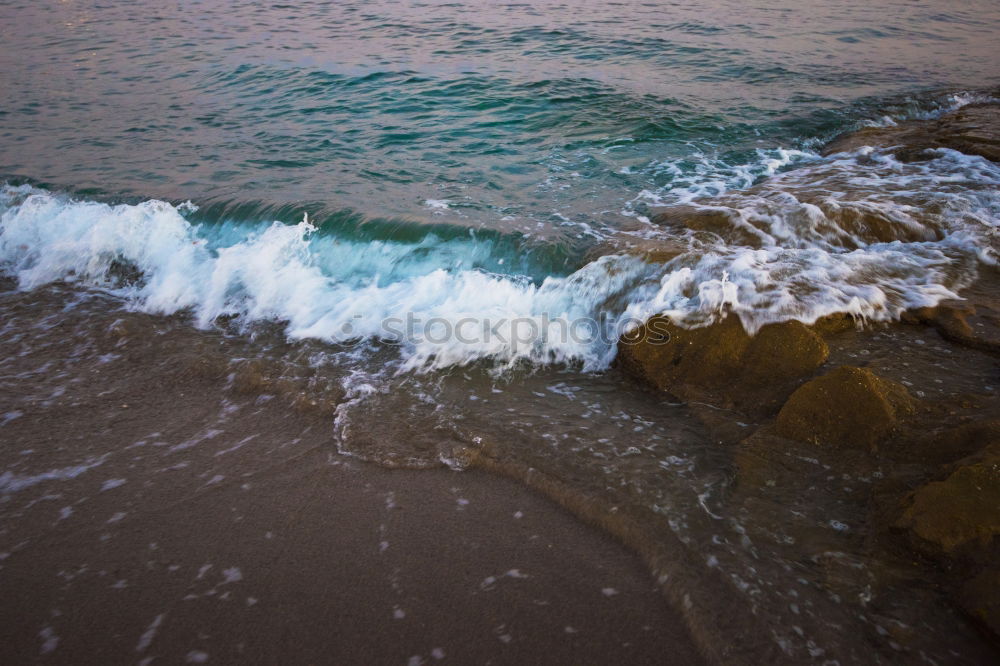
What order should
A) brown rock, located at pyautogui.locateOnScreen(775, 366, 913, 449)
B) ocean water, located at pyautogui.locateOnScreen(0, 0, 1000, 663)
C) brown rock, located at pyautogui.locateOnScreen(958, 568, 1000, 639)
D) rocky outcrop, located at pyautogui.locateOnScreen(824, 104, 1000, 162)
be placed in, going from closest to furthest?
brown rock, located at pyautogui.locateOnScreen(958, 568, 1000, 639) → brown rock, located at pyautogui.locateOnScreen(775, 366, 913, 449) → ocean water, located at pyautogui.locateOnScreen(0, 0, 1000, 663) → rocky outcrop, located at pyautogui.locateOnScreen(824, 104, 1000, 162)

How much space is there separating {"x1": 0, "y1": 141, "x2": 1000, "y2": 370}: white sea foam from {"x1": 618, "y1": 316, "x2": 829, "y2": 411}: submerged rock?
13 centimetres

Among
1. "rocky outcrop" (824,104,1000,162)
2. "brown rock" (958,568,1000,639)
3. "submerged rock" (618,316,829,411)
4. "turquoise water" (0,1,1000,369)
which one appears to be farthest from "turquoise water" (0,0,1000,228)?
"brown rock" (958,568,1000,639)

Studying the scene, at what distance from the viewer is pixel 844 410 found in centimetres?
297

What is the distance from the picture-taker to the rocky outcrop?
6.34 meters

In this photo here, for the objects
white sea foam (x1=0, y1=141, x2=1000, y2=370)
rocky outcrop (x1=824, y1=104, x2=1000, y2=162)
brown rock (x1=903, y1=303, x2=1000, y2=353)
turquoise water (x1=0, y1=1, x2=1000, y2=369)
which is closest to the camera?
brown rock (x1=903, y1=303, x2=1000, y2=353)

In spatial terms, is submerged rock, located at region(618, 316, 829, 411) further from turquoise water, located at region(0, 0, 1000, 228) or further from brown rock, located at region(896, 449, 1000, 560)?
turquoise water, located at region(0, 0, 1000, 228)

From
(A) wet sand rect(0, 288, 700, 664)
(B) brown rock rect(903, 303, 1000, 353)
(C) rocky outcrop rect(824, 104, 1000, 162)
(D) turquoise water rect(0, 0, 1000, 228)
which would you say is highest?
(D) turquoise water rect(0, 0, 1000, 228)

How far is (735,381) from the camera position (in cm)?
343

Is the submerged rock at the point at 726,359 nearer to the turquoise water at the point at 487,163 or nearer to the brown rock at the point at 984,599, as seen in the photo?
the turquoise water at the point at 487,163

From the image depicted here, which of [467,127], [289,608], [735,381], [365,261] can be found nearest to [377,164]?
[467,127]

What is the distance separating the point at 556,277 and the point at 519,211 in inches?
48.8

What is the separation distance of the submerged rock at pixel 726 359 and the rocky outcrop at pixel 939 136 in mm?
4212

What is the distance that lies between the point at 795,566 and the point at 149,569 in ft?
8.26

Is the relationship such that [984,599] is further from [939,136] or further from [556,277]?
[939,136]
